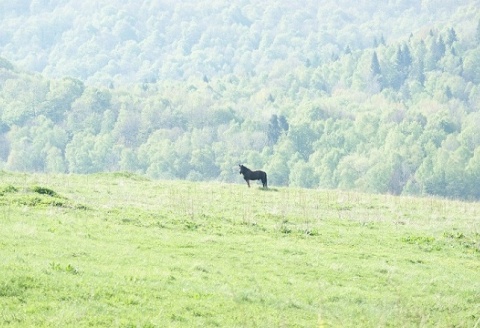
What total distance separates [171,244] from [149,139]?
177 metres

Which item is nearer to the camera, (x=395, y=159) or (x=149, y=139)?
(x=395, y=159)

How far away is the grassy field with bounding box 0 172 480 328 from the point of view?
16156 mm

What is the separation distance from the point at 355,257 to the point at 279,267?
150 inches

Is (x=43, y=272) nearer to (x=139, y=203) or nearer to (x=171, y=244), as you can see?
(x=171, y=244)

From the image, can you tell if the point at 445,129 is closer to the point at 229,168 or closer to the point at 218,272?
the point at 229,168

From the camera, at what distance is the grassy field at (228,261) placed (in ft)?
53.0

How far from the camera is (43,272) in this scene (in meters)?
17.1

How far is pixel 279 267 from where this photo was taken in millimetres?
22281

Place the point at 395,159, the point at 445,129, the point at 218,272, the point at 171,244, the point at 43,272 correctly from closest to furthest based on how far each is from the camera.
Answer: the point at 43,272
the point at 218,272
the point at 171,244
the point at 395,159
the point at 445,129

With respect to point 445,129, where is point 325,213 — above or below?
below

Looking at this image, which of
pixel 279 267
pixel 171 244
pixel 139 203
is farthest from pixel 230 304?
pixel 139 203

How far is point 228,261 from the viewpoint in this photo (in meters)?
22.5

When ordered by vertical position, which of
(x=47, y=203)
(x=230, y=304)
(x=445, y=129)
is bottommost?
(x=230, y=304)

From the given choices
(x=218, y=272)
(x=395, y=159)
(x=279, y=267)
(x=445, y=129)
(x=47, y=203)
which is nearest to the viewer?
(x=218, y=272)
